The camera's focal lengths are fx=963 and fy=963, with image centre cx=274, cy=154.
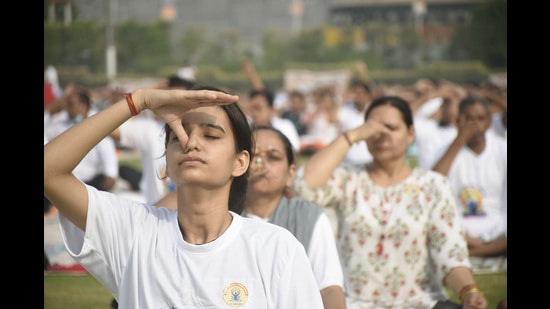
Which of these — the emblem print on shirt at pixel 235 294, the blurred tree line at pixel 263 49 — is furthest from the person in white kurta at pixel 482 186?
the blurred tree line at pixel 263 49

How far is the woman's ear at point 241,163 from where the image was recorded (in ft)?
11.6

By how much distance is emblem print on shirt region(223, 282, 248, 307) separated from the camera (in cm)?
322

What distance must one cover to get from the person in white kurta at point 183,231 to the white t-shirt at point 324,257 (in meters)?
1.16

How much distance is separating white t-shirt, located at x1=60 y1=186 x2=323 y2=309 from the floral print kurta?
2221mm

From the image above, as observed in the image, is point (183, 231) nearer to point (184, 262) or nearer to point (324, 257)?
point (184, 262)

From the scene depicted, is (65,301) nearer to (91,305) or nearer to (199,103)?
(91,305)

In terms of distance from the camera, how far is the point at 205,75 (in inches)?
1640

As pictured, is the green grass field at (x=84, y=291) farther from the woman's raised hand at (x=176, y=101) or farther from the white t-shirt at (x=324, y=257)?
the woman's raised hand at (x=176, y=101)

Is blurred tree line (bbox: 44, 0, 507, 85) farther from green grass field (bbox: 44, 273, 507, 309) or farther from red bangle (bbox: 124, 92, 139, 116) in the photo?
red bangle (bbox: 124, 92, 139, 116)

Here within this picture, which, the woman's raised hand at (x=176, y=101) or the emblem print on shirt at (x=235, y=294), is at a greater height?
the woman's raised hand at (x=176, y=101)

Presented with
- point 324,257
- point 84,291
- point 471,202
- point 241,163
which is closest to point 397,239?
point 324,257
